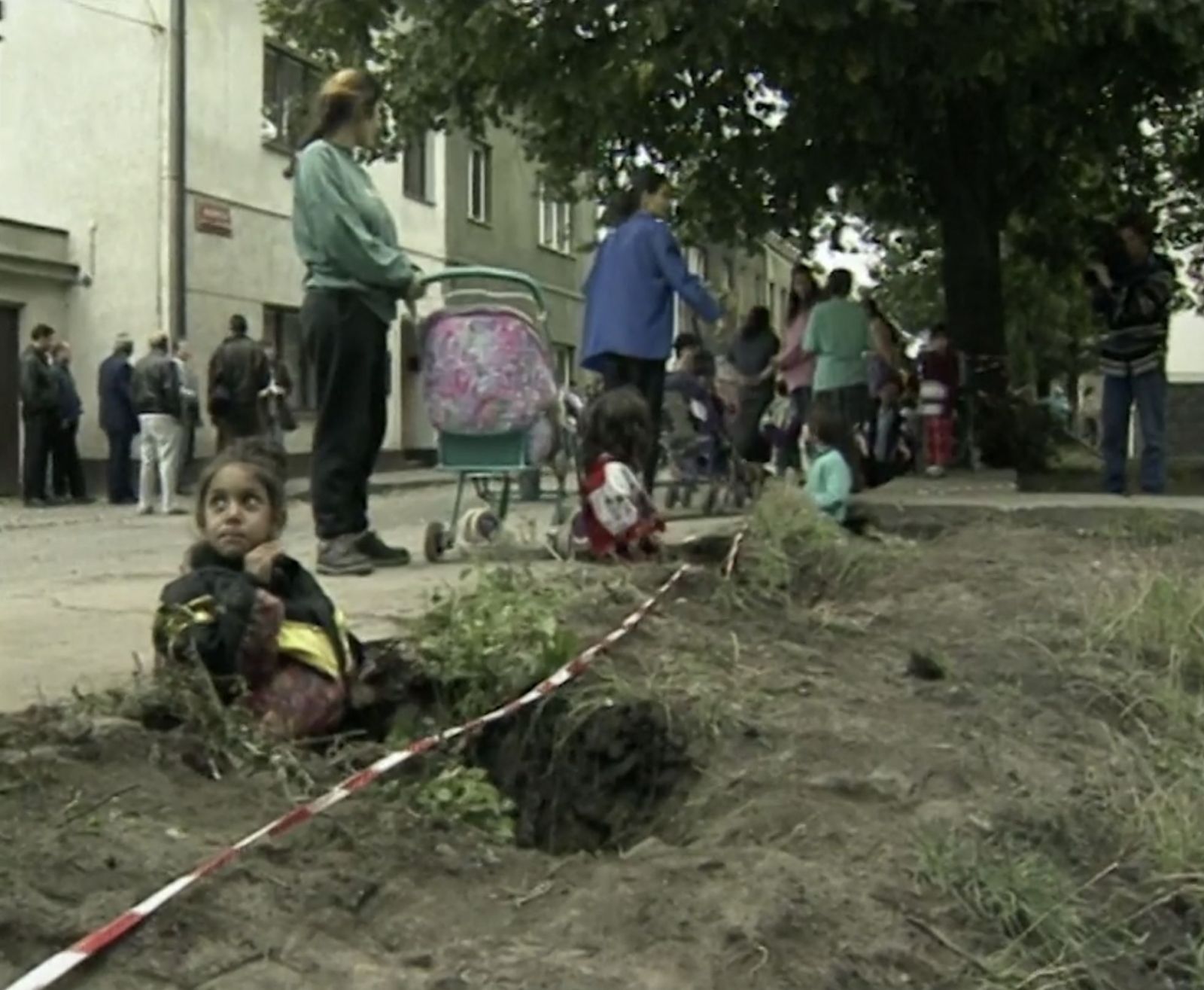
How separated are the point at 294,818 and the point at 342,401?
4.06m

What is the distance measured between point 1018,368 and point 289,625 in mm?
36041

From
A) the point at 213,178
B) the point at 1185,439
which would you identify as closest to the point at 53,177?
the point at 213,178

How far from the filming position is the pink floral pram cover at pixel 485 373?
8141 mm

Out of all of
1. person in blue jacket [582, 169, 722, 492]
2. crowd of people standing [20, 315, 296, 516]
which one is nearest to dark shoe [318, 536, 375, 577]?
person in blue jacket [582, 169, 722, 492]

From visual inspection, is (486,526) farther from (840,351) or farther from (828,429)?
(840,351)

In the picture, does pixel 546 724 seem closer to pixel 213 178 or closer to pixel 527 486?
pixel 527 486

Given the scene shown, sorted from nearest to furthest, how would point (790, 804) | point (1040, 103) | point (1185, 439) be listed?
point (790, 804) → point (1040, 103) → point (1185, 439)

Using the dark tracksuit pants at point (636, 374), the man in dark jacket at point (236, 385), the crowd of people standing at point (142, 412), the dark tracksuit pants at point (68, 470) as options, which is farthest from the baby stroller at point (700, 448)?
the dark tracksuit pants at point (68, 470)

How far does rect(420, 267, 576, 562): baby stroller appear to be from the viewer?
813 centimetres

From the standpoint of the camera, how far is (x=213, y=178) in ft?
76.9

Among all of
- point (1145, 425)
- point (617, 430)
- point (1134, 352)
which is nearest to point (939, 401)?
point (1145, 425)

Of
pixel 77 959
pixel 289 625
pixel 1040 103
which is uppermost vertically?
pixel 1040 103

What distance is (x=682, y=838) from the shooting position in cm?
369

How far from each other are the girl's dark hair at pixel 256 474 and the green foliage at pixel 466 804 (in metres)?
1.00
